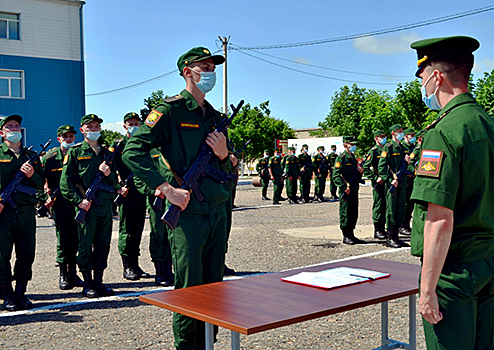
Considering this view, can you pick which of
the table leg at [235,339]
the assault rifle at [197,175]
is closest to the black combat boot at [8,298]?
the assault rifle at [197,175]

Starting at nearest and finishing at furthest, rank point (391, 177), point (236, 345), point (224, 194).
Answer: point (236, 345), point (224, 194), point (391, 177)

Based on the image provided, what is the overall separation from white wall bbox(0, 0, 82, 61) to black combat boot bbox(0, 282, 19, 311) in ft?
77.7

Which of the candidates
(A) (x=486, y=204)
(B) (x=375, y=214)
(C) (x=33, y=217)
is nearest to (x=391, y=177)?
(B) (x=375, y=214)

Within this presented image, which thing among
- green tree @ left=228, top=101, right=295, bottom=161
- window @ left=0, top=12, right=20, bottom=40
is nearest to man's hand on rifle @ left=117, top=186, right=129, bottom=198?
window @ left=0, top=12, right=20, bottom=40

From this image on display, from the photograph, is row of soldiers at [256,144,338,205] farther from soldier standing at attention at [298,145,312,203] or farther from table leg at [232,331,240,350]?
table leg at [232,331,240,350]

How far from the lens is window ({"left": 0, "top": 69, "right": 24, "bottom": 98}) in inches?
1057

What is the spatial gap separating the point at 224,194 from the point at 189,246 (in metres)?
0.51

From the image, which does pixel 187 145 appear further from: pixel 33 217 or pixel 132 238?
pixel 132 238

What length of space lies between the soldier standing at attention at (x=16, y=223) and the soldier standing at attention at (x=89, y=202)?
0.43m

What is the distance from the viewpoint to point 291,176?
68.9ft

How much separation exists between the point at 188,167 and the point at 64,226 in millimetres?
4043

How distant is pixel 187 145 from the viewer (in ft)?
13.3

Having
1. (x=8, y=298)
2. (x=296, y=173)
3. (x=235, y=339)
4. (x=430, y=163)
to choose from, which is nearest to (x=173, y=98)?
(x=235, y=339)

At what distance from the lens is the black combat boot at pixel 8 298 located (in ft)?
20.0
